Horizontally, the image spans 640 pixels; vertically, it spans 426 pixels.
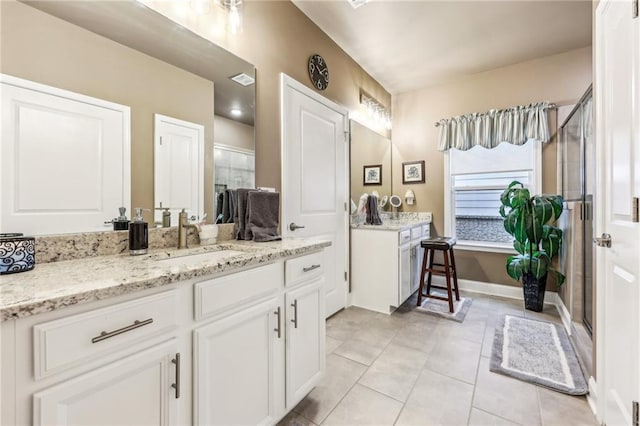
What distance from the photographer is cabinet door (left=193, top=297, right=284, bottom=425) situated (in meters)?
1.01

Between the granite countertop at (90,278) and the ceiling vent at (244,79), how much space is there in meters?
1.22

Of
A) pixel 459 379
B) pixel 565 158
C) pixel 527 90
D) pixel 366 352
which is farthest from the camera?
pixel 527 90

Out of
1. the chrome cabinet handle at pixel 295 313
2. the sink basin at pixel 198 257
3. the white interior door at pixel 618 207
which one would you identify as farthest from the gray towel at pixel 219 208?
the white interior door at pixel 618 207

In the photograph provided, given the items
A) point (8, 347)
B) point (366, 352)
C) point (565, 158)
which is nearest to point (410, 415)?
point (366, 352)

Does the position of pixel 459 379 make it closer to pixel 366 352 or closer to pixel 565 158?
pixel 366 352

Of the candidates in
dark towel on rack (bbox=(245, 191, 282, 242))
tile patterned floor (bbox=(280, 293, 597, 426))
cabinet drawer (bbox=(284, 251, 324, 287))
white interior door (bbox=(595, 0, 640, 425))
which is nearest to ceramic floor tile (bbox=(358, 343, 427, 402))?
tile patterned floor (bbox=(280, 293, 597, 426))

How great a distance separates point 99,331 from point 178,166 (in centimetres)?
101

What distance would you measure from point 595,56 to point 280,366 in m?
2.25

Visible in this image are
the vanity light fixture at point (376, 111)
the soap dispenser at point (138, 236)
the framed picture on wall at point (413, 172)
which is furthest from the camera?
the framed picture on wall at point (413, 172)

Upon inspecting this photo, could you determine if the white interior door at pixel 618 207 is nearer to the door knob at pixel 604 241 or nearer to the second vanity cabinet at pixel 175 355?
the door knob at pixel 604 241

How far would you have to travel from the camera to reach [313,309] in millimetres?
1540

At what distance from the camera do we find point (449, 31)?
8.79 feet

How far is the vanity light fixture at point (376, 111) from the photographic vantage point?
11.1 ft

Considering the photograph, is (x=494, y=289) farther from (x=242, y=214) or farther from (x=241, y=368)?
(x=241, y=368)
